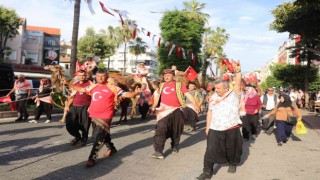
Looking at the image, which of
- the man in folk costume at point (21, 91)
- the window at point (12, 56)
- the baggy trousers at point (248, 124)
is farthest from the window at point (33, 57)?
the baggy trousers at point (248, 124)

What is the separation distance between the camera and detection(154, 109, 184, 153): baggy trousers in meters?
7.05

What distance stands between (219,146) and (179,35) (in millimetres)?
37798

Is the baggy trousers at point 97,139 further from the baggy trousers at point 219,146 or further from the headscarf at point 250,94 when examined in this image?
the headscarf at point 250,94

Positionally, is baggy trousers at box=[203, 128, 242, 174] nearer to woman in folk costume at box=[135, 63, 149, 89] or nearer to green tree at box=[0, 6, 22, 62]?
woman in folk costume at box=[135, 63, 149, 89]

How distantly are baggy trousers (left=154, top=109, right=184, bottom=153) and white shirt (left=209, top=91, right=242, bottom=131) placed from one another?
1.60 meters

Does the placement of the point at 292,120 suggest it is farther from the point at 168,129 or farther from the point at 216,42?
the point at 216,42

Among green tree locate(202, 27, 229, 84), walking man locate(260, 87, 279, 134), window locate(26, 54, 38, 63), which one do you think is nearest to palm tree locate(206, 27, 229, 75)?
green tree locate(202, 27, 229, 84)

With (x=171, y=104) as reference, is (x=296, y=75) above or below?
above

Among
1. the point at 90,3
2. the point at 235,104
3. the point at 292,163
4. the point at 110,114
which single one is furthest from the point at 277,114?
the point at 90,3

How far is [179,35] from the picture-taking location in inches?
1682

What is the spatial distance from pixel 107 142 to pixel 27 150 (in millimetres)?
1726

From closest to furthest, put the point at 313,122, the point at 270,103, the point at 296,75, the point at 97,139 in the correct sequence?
the point at 97,139, the point at 270,103, the point at 313,122, the point at 296,75

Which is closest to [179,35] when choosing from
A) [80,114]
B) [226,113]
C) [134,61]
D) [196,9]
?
[196,9]

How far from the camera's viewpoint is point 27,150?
7250mm
